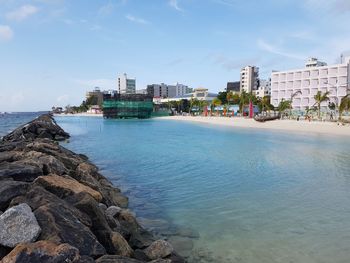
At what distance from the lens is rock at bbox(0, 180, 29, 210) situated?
7629 mm

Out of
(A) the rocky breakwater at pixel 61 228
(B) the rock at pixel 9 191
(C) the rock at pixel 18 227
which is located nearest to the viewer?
(A) the rocky breakwater at pixel 61 228

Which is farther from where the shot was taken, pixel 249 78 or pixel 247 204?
pixel 249 78

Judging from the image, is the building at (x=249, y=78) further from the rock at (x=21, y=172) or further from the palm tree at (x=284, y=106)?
the rock at (x=21, y=172)

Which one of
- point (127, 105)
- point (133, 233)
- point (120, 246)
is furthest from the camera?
point (127, 105)

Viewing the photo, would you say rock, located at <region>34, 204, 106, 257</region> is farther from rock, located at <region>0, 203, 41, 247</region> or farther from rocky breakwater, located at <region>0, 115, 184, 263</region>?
rock, located at <region>0, 203, 41, 247</region>

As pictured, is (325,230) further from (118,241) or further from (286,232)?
(118,241)

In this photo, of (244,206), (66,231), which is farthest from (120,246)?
(244,206)

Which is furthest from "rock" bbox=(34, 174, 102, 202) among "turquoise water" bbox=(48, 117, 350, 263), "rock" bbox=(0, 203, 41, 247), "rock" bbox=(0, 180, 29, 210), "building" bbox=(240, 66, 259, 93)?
"building" bbox=(240, 66, 259, 93)

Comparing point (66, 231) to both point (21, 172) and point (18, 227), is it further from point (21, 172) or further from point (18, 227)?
point (21, 172)

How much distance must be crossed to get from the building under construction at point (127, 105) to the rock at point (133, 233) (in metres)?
126

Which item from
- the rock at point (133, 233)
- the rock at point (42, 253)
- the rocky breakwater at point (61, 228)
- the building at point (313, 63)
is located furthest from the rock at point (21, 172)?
the building at point (313, 63)

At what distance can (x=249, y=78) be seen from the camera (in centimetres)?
19325

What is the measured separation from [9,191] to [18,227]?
2.16 metres

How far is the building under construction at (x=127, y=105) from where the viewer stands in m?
134
